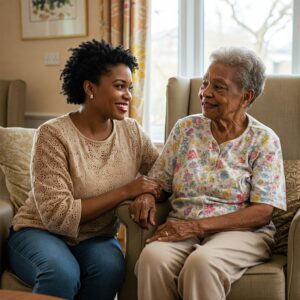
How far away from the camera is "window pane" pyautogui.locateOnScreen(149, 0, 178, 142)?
351 centimetres

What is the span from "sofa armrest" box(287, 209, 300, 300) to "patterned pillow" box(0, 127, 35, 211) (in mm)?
1097

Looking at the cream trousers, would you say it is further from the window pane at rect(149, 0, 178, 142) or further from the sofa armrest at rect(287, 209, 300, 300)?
the window pane at rect(149, 0, 178, 142)

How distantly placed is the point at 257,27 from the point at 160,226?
6.06 ft

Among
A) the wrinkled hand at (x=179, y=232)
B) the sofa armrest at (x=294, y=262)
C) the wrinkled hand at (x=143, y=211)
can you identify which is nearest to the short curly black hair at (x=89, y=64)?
the wrinkled hand at (x=143, y=211)

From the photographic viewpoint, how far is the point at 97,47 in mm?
2051

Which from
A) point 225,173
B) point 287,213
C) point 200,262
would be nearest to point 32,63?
point 225,173

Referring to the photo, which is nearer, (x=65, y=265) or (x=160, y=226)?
(x=65, y=265)

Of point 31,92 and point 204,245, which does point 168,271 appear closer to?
point 204,245

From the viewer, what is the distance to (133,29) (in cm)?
321

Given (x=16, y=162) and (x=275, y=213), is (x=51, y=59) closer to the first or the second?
(x=16, y=162)

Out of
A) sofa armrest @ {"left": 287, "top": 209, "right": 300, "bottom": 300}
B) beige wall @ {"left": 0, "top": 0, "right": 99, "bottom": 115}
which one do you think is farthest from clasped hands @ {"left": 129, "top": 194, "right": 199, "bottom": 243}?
beige wall @ {"left": 0, "top": 0, "right": 99, "bottom": 115}

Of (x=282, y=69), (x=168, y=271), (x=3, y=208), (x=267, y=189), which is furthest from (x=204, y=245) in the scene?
(x=282, y=69)

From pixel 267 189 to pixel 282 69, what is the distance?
5.29 feet

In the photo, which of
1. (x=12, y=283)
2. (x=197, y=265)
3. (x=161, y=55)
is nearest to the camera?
(x=197, y=265)
